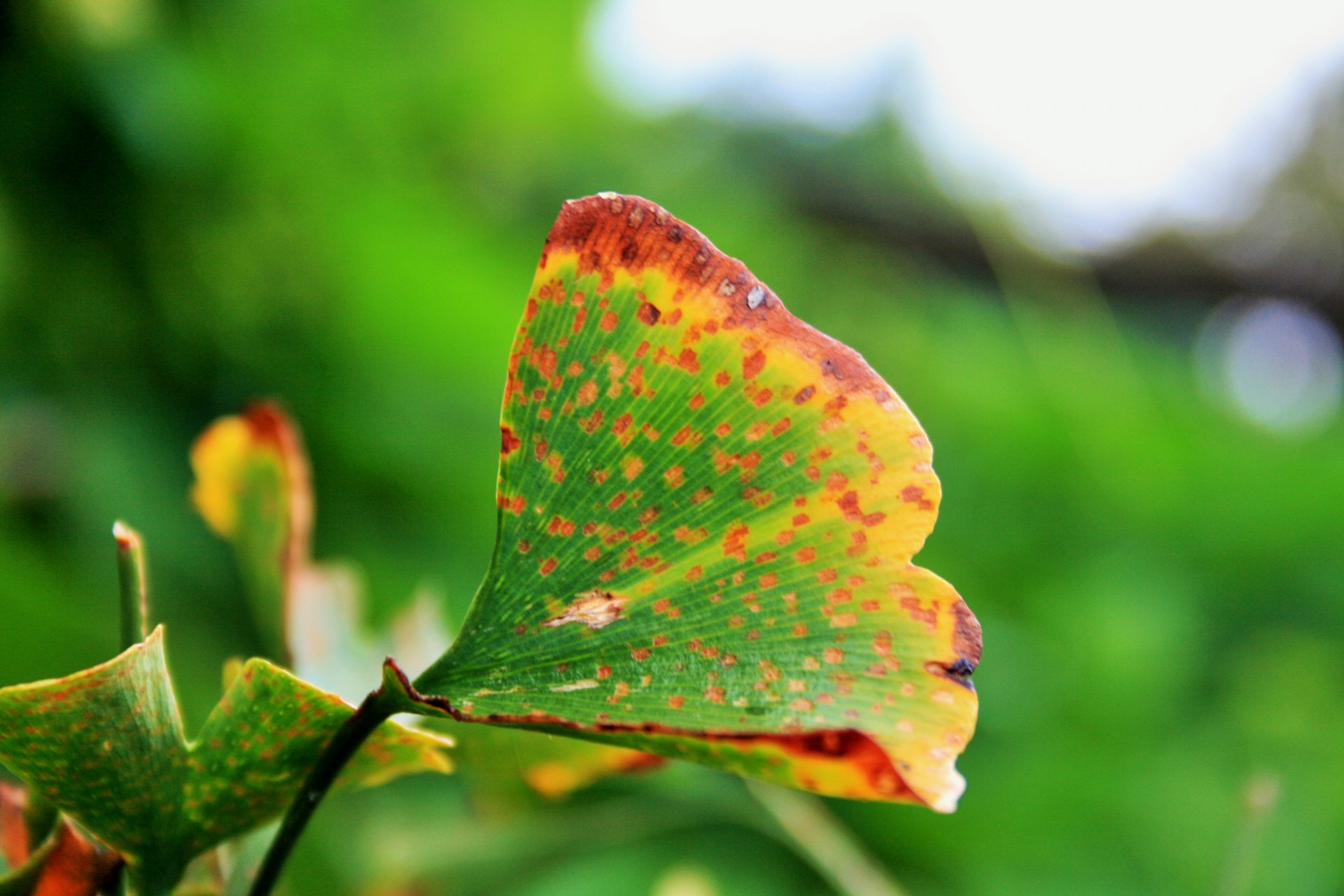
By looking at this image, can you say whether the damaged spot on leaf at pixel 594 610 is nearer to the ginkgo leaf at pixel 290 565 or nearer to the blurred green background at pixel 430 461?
the ginkgo leaf at pixel 290 565

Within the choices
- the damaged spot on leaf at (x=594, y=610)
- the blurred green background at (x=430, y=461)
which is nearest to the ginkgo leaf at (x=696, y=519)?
the damaged spot on leaf at (x=594, y=610)

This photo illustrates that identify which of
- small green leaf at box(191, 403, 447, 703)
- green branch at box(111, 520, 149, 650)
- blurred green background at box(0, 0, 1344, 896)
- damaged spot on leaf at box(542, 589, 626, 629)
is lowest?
green branch at box(111, 520, 149, 650)

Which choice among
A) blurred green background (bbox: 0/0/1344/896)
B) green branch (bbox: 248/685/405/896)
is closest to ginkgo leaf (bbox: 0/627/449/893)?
green branch (bbox: 248/685/405/896)

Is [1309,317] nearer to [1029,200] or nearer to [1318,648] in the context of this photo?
[1029,200]

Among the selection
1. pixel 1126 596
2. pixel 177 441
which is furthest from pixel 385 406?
pixel 1126 596

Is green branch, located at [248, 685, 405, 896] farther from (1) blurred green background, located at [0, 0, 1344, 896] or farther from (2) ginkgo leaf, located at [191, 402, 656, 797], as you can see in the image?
(1) blurred green background, located at [0, 0, 1344, 896]

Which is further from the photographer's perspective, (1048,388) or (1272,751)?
(1048,388)

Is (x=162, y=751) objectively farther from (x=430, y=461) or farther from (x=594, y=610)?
(x=430, y=461)
